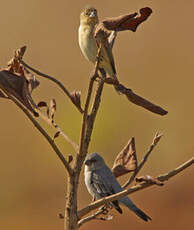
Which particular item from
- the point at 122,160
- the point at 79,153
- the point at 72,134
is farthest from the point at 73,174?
the point at 72,134

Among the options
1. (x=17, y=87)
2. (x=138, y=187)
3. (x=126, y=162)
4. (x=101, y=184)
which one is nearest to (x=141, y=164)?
(x=126, y=162)

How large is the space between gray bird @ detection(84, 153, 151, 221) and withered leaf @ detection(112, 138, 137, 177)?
1731mm

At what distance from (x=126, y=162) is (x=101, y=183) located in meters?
1.89

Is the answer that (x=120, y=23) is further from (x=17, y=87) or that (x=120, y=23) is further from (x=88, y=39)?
(x=88, y=39)

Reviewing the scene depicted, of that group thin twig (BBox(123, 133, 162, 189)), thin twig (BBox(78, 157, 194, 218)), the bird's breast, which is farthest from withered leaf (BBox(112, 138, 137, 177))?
the bird's breast

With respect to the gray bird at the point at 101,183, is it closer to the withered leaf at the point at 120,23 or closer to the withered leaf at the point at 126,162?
the withered leaf at the point at 126,162

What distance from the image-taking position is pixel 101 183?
2811 millimetres

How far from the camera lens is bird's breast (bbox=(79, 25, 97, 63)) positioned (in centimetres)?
283

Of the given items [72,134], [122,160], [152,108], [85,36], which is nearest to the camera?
→ [152,108]

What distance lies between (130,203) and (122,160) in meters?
1.87

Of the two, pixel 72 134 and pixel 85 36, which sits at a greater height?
pixel 85 36

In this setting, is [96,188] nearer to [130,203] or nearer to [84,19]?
Answer: [130,203]

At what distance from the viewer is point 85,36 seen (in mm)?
2945

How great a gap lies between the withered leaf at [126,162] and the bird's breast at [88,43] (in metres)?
1.85
